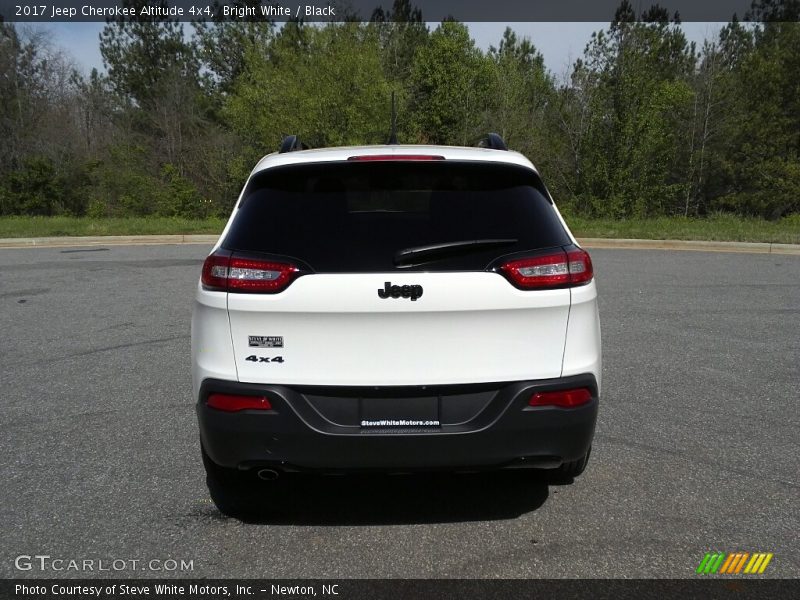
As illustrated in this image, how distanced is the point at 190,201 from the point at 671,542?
106 ft

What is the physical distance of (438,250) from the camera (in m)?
2.92

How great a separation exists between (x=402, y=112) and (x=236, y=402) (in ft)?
136

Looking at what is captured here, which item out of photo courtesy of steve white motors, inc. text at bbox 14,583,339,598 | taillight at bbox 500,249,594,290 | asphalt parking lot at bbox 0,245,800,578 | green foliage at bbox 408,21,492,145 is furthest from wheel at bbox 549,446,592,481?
green foliage at bbox 408,21,492,145

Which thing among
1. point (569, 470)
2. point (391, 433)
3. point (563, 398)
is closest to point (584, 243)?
point (569, 470)

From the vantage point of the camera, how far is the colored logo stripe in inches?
114

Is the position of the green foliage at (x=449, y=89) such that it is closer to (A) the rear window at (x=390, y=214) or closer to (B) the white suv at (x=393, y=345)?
(A) the rear window at (x=390, y=214)

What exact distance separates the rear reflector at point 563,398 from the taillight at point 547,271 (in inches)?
17.5

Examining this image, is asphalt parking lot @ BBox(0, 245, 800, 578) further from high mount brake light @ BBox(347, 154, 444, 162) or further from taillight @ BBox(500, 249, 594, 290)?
high mount brake light @ BBox(347, 154, 444, 162)

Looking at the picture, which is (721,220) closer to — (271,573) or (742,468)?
(742,468)

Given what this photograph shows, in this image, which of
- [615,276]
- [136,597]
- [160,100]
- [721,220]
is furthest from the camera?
[160,100]

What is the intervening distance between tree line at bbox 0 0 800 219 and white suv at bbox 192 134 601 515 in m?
24.3

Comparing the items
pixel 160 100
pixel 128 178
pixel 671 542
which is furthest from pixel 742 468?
pixel 160 100

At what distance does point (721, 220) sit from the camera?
21.4m

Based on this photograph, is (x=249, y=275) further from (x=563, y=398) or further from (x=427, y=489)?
(x=427, y=489)
